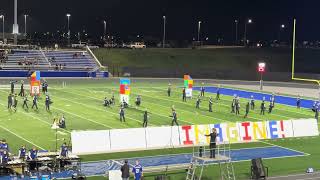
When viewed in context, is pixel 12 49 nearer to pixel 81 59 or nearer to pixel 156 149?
pixel 81 59

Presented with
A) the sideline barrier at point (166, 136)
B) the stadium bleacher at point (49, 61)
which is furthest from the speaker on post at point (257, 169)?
the stadium bleacher at point (49, 61)

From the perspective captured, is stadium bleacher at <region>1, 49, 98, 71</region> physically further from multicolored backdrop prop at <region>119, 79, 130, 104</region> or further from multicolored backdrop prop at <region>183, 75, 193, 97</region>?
multicolored backdrop prop at <region>119, 79, 130, 104</region>

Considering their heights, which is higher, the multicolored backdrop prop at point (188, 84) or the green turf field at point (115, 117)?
the multicolored backdrop prop at point (188, 84)

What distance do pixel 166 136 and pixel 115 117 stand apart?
1159cm

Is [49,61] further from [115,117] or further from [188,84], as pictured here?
[115,117]

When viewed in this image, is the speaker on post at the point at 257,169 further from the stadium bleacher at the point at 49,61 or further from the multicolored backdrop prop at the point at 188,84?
the stadium bleacher at the point at 49,61

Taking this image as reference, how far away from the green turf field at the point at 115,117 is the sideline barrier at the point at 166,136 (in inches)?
44.7

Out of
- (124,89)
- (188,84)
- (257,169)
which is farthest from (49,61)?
(257,169)

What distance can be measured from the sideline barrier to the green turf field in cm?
114

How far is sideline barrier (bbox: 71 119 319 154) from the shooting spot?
74.4 ft

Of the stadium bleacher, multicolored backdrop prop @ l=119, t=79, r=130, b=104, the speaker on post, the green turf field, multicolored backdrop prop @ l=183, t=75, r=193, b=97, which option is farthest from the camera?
the stadium bleacher

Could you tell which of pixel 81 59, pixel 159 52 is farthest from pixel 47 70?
pixel 159 52

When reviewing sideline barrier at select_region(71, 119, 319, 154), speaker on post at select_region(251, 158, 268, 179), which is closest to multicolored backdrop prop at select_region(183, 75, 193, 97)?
sideline barrier at select_region(71, 119, 319, 154)

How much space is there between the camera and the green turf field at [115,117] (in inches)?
967
